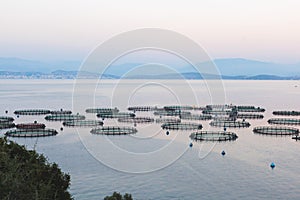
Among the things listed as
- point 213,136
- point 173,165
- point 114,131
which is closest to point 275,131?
point 213,136

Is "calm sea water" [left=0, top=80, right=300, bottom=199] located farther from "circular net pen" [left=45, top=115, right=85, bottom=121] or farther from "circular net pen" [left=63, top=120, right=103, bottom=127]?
"circular net pen" [left=45, top=115, right=85, bottom=121]

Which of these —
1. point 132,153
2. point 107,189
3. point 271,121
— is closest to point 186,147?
point 132,153

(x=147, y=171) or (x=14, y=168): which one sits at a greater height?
(x=14, y=168)

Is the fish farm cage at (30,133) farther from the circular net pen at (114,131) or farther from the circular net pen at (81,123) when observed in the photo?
the circular net pen at (81,123)

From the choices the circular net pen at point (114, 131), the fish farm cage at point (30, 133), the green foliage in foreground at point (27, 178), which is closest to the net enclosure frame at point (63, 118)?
the circular net pen at point (114, 131)

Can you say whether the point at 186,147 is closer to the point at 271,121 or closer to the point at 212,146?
the point at 212,146

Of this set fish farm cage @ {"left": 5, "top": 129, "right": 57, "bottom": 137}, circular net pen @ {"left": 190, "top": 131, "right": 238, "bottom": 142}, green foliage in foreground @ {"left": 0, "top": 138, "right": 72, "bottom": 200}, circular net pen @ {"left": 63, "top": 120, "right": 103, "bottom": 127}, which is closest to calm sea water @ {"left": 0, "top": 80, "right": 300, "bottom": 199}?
circular net pen @ {"left": 190, "top": 131, "right": 238, "bottom": 142}

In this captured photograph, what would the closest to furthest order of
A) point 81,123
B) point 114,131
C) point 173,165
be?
point 173,165, point 114,131, point 81,123

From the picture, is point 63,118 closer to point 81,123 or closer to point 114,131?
point 81,123
